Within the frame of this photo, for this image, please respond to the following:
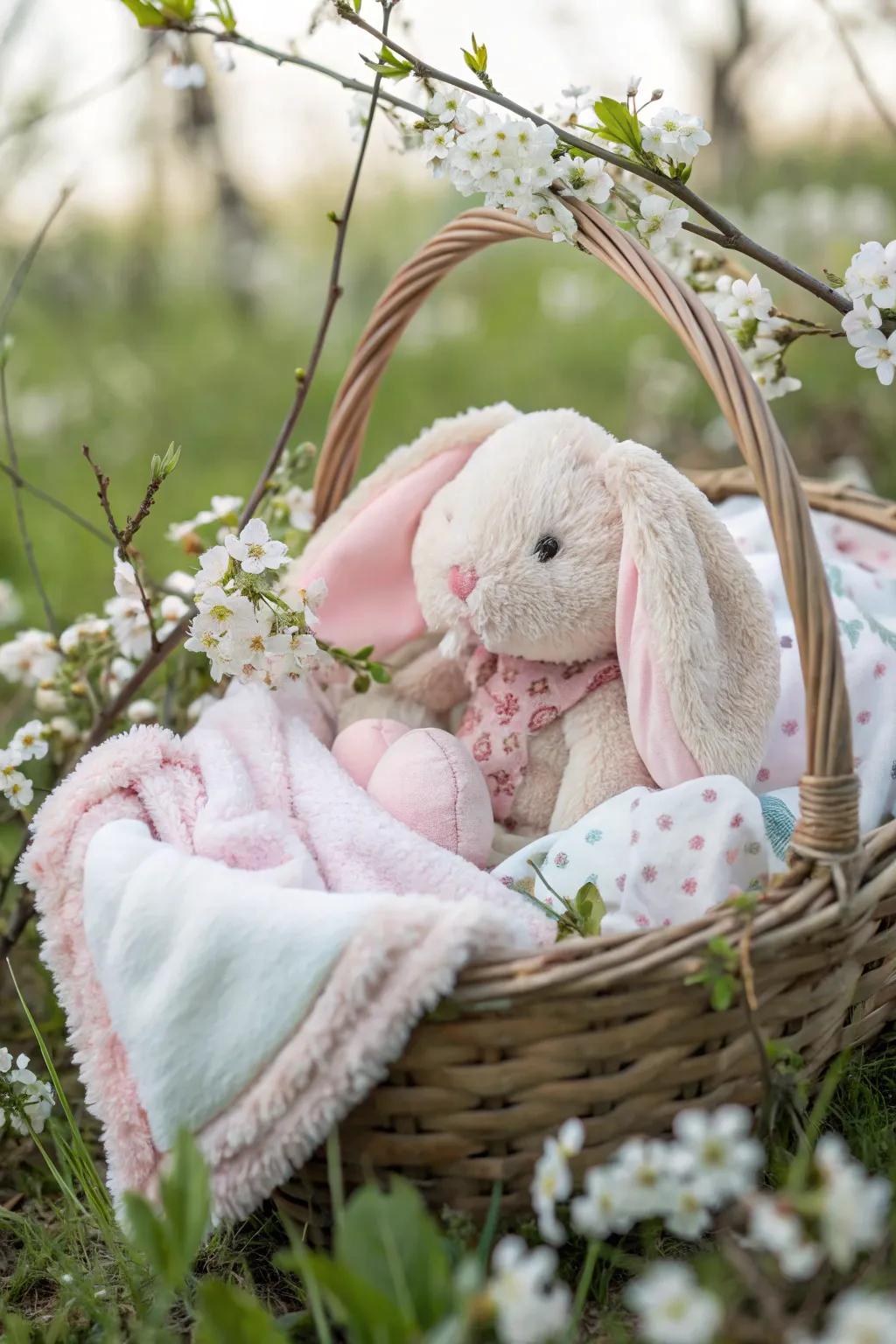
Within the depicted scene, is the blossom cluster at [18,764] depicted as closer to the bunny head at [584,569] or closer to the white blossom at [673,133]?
the bunny head at [584,569]

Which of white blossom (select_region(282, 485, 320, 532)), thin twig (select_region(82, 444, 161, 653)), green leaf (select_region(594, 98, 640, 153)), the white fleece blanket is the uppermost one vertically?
green leaf (select_region(594, 98, 640, 153))

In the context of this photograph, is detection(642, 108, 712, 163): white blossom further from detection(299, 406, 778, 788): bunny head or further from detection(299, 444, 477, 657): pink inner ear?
detection(299, 444, 477, 657): pink inner ear

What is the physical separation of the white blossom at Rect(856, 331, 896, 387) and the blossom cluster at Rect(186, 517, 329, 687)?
0.53 metres

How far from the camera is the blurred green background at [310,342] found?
288 cm

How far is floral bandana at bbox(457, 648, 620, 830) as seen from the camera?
4.09ft

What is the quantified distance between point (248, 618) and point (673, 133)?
1.79 ft

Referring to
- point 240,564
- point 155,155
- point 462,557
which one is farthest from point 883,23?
point 155,155

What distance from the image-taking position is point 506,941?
2.98 ft

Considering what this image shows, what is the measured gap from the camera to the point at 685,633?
3.54 feet

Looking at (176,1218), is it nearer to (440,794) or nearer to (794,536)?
(440,794)

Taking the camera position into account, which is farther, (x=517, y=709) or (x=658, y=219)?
(x=517, y=709)

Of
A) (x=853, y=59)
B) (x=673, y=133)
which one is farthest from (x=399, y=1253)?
(x=853, y=59)

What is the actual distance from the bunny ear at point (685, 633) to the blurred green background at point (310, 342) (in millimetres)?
1403

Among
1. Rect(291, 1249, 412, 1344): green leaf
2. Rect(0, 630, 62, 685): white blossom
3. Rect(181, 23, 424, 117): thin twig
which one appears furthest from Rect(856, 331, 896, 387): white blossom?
Rect(0, 630, 62, 685): white blossom
